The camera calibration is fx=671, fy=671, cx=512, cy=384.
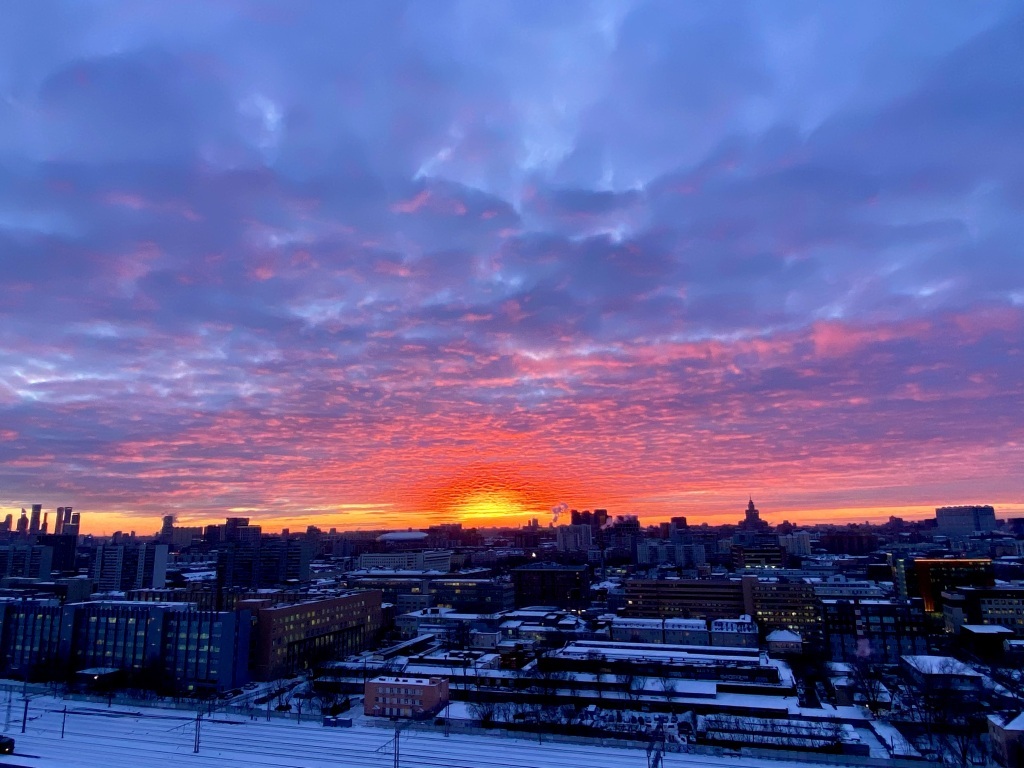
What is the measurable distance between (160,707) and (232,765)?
26.4 ft

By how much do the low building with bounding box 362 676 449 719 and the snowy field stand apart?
20.2 feet

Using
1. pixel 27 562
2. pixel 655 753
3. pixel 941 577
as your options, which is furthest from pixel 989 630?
pixel 27 562

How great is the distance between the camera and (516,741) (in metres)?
20.2

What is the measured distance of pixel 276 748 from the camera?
1972 centimetres

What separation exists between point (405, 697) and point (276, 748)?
360 inches

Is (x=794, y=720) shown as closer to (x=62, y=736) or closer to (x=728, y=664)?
(x=728, y=664)

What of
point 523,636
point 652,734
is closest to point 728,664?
point 652,734

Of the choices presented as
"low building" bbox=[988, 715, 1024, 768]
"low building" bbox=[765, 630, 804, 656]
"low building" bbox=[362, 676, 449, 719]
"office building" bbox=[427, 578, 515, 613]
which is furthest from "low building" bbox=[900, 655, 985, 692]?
"office building" bbox=[427, 578, 515, 613]

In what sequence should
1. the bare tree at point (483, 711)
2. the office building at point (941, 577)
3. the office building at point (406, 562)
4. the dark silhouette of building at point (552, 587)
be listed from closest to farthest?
1. the bare tree at point (483, 711)
2. the office building at point (941, 577)
3. the dark silhouette of building at point (552, 587)
4. the office building at point (406, 562)

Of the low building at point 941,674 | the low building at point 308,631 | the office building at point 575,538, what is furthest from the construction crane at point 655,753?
the office building at point 575,538

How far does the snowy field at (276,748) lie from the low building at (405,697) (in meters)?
6.17

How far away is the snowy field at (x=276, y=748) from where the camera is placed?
18469 millimetres

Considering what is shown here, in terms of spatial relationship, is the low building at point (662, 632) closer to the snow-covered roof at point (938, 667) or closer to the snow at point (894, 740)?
the snow-covered roof at point (938, 667)

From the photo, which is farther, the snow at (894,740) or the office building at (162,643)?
the office building at (162,643)
